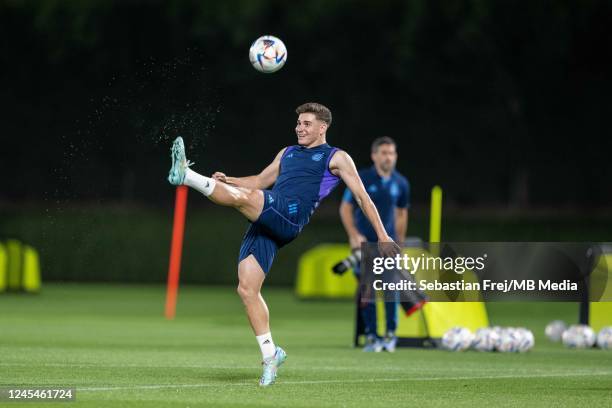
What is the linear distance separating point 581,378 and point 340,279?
19360 millimetres

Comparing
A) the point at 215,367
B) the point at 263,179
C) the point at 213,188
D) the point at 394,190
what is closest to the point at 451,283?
the point at 394,190

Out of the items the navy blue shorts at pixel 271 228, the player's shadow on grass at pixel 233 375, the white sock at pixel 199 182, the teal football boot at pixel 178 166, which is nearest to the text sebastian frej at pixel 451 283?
the navy blue shorts at pixel 271 228

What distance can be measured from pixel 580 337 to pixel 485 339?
1.52 metres

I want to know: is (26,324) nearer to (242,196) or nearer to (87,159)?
(242,196)

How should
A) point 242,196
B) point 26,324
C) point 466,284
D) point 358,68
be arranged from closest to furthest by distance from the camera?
A: 1. point 242,196
2. point 466,284
3. point 26,324
4. point 358,68

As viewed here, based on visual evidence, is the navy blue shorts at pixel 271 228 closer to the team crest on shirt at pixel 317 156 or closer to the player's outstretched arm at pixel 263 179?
the team crest on shirt at pixel 317 156

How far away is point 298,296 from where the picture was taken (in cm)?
3119

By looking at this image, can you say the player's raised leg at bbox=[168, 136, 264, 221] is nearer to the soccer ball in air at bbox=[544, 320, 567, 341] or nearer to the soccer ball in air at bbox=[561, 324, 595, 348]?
the soccer ball in air at bbox=[561, 324, 595, 348]

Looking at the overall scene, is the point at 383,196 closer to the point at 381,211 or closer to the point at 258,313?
the point at 381,211

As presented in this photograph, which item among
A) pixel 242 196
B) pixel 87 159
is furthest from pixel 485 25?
pixel 242 196

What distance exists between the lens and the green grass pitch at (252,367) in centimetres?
→ 1020

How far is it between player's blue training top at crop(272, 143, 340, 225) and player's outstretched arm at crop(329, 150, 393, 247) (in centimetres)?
9

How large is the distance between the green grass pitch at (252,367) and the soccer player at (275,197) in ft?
2.31

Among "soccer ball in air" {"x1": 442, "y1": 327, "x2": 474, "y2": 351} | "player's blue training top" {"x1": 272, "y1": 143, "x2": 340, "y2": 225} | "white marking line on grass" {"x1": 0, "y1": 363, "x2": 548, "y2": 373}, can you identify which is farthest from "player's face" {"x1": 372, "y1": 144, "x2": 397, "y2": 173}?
"player's blue training top" {"x1": 272, "y1": 143, "x2": 340, "y2": 225}
